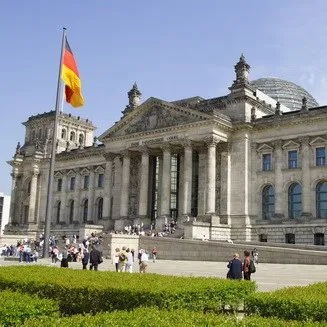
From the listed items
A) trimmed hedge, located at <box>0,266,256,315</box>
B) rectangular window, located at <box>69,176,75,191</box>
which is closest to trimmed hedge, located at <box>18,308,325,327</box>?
trimmed hedge, located at <box>0,266,256,315</box>

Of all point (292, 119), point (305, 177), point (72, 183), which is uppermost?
point (292, 119)

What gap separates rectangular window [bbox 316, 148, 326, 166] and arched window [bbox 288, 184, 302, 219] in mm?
3422

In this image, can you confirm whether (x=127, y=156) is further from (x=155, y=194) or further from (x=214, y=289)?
(x=214, y=289)

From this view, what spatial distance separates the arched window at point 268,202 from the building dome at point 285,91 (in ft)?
77.7

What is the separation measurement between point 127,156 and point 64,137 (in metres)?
27.5

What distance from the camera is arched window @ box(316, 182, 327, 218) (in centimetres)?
5188

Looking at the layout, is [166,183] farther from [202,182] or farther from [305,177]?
[305,177]

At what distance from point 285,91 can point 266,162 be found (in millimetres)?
26285

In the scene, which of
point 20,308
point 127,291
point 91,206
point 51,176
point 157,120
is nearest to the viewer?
point 20,308

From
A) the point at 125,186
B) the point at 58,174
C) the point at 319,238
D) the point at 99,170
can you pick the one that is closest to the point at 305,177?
the point at 319,238

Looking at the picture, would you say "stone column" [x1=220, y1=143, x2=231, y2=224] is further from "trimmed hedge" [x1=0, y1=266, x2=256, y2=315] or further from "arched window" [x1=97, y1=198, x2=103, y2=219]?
"trimmed hedge" [x1=0, y1=266, x2=256, y2=315]

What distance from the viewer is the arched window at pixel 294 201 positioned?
2112 inches

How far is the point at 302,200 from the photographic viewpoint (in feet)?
173

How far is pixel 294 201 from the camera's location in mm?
54250
